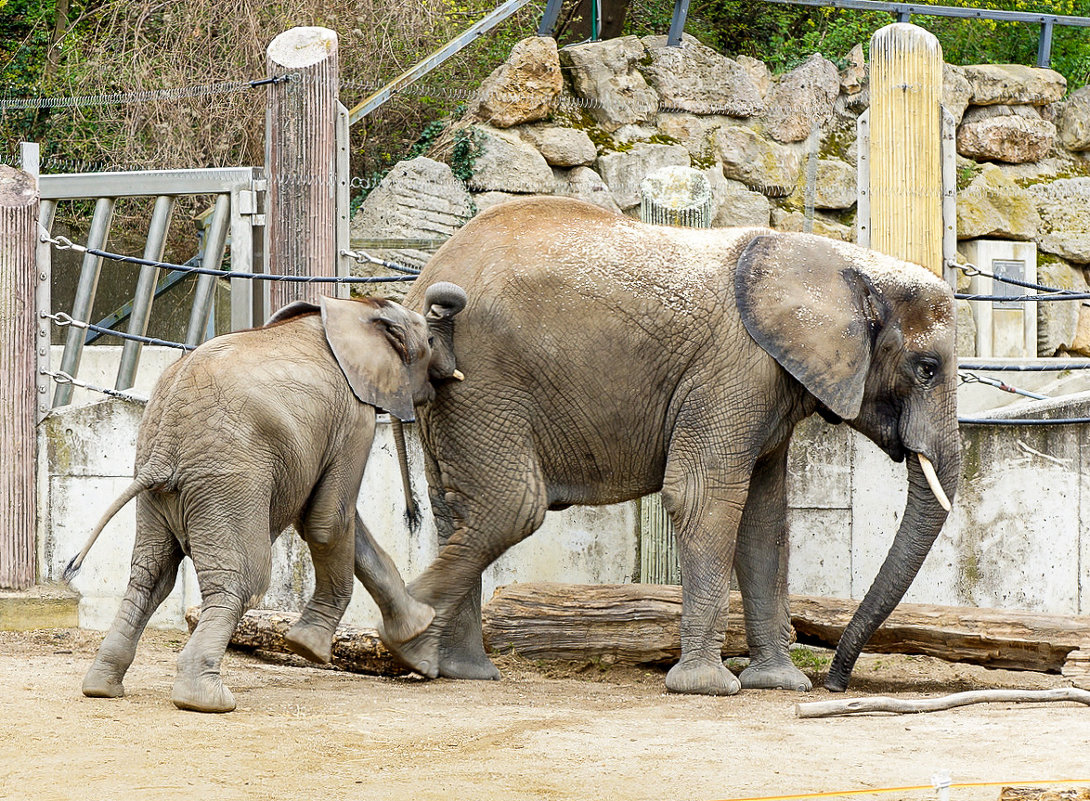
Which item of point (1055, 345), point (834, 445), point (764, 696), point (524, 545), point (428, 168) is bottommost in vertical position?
point (764, 696)

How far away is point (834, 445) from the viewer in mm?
8414

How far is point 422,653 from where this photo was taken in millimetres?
7113

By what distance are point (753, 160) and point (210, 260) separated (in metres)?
6.30

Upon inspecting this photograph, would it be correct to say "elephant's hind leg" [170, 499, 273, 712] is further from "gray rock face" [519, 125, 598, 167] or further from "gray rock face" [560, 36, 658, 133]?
"gray rock face" [560, 36, 658, 133]

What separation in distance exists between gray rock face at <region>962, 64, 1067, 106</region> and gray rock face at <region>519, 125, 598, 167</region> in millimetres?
3983

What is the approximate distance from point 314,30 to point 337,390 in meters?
3.15

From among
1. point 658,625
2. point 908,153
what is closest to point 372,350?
point 658,625

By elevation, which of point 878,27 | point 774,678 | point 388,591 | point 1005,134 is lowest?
point 774,678

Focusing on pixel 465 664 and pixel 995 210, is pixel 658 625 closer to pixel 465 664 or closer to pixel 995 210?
pixel 465 664

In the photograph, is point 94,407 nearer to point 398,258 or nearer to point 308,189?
point 308,189

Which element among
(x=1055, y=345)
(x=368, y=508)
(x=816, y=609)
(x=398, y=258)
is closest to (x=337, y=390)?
(x=368, y=508)

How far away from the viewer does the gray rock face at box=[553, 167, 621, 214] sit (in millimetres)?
12719

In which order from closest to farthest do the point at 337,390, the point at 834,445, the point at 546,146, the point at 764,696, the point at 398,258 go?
the point at 337,390, the point at 764,696, the point at 834,445, the point at 398,258, the point at 546,146

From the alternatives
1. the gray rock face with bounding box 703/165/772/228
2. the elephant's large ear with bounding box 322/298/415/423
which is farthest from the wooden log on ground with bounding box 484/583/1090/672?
the gray rock face with bounding box 703/165/772/228
